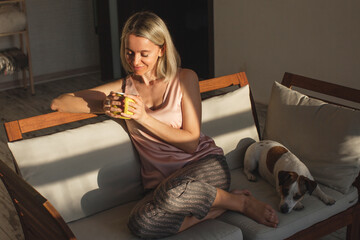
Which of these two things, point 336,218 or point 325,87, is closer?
point 336,218

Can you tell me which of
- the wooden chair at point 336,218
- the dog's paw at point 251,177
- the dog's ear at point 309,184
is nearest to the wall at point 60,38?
the wooden chair at point 336,218

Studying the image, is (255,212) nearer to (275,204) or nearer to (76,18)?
(275,204)

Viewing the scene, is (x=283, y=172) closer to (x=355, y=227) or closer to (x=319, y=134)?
(x=319, y=134)

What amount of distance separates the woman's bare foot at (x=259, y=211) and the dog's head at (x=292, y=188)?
0.07 metres

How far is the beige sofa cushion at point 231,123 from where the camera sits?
220 centimetres

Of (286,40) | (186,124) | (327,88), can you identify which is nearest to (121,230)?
(186,124)

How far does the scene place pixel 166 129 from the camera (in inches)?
73.2

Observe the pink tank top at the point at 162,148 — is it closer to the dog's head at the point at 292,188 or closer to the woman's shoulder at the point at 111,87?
the woman's shoulder at the point at 111,87

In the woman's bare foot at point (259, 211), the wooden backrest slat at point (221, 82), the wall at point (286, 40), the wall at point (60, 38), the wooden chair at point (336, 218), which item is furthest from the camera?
the wall at point (60, 38)

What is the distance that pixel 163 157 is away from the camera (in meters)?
1.92

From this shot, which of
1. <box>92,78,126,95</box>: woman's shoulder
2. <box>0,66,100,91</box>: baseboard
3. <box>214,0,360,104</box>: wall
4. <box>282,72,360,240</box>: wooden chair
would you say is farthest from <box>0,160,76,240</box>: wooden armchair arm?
<box>0,66,100,91</box>: baseboard

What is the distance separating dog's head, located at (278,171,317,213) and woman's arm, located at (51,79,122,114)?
77 centimetres

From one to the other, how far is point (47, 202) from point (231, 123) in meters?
1.08

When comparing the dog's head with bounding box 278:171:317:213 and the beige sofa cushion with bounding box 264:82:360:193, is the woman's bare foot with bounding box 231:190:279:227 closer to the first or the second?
the dog's head with bounding box 278:171:317:213
